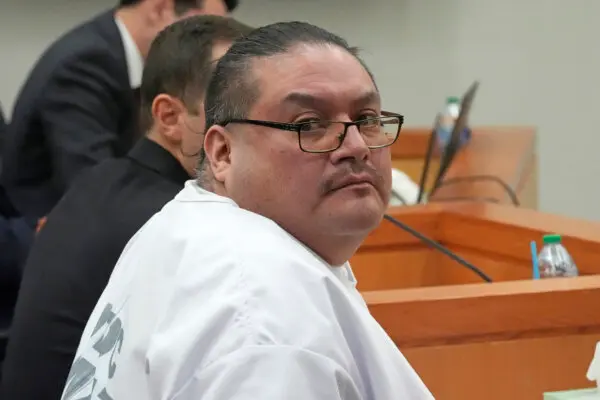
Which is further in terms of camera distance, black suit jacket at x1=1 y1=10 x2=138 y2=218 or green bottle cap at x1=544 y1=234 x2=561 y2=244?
black suit jacket at x1=1 y1=10 x2=138 y2=218

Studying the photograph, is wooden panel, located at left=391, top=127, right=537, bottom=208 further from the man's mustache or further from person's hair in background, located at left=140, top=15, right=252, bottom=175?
the man's mustache

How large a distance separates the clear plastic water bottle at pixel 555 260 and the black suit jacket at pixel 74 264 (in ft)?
2.03

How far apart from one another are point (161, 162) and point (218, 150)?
2.04ft

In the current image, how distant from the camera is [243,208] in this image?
0.93 metres

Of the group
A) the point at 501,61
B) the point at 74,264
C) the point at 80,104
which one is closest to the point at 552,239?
the point at 74,264

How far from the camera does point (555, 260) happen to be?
5.55 ft

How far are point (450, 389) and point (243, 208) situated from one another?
1.62 ft

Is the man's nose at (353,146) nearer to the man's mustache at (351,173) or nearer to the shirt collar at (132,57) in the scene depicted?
the man's mustache at (351,173)

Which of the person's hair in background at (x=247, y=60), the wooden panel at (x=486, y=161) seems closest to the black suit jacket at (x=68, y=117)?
the wooden panel at (x=486, y=161)

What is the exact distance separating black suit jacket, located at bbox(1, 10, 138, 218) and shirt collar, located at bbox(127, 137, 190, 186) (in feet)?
2.15

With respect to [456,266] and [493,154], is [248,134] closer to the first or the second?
[456,266]

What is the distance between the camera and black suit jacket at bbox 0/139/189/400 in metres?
1.52

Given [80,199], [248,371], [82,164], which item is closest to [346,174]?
[248,371]

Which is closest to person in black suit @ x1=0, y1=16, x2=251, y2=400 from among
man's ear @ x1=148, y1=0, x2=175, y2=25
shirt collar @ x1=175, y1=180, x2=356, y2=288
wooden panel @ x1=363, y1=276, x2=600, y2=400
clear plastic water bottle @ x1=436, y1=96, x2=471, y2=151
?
wooden panel @ x1=363, y1=276, x2=600, y2=400
